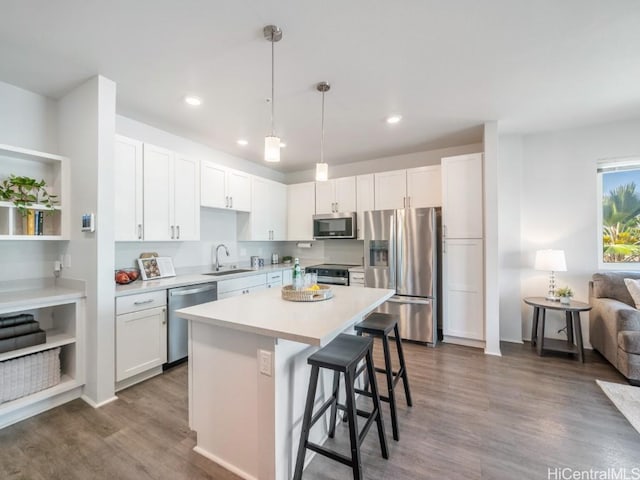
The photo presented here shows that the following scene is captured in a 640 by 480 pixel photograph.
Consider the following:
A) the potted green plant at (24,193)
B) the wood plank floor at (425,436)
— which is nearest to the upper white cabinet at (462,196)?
the wood plank floor at (425,436)

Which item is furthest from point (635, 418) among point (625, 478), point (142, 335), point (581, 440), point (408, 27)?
point (142, 335)

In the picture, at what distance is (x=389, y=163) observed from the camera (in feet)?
15.3

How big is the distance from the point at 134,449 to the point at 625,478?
289 cm

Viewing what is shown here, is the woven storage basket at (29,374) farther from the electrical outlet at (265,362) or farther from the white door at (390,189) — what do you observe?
the white door at (390,189)

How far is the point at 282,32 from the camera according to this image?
1.83m

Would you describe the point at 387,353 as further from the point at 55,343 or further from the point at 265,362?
the point at 55,343

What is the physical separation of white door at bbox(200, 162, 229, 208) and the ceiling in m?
0.59

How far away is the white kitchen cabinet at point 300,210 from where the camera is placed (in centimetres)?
489

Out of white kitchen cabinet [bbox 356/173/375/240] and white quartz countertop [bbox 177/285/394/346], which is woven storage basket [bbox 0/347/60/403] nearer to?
white quartz countertop [bbox 177/285/394/346]

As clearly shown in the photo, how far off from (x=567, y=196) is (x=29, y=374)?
18.7 ft

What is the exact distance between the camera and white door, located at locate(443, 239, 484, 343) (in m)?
3.46

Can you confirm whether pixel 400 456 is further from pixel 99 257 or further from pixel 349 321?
pixel 99 257

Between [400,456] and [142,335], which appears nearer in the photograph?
[400,456]

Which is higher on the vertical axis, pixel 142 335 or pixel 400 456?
pixel 142 335
